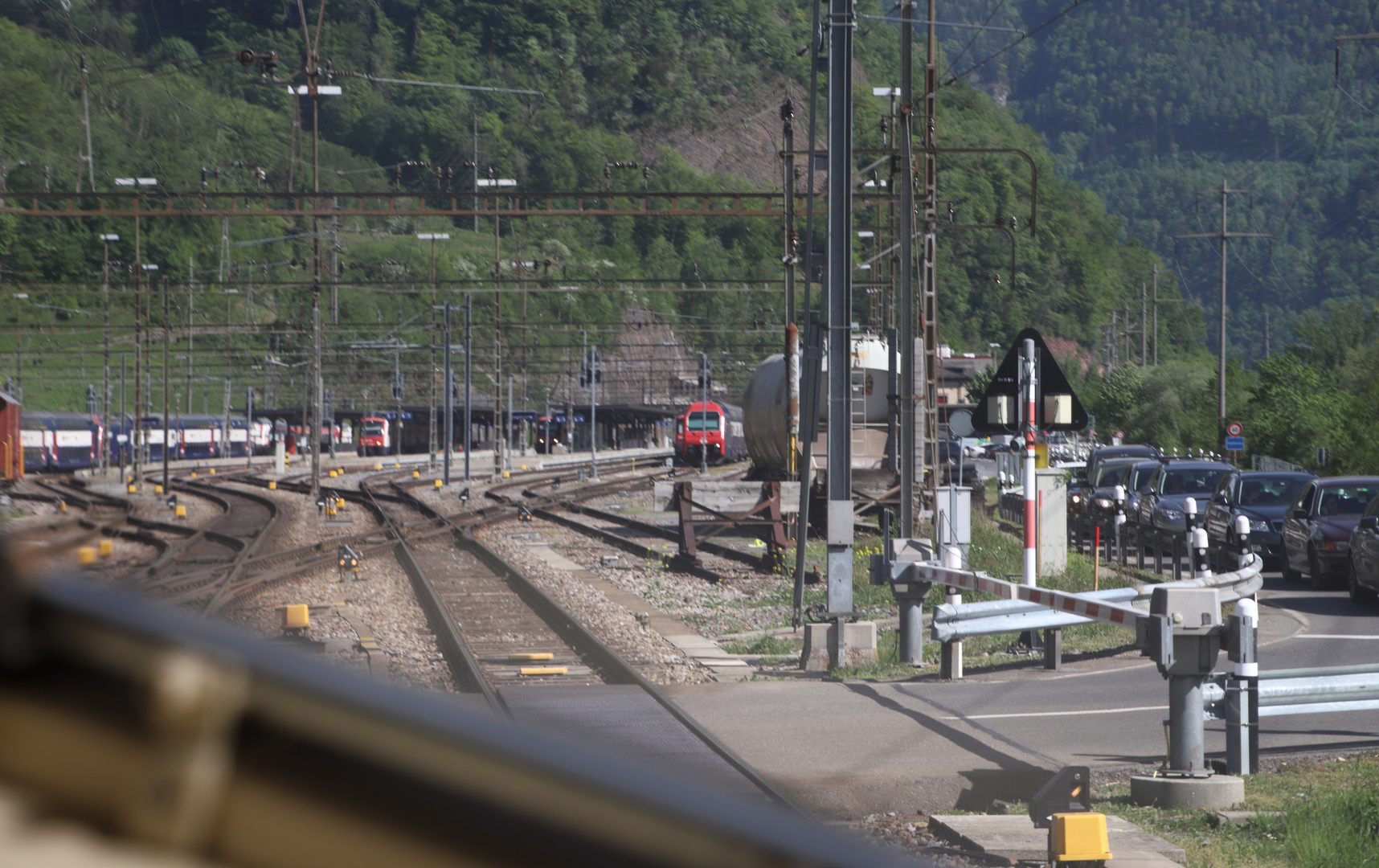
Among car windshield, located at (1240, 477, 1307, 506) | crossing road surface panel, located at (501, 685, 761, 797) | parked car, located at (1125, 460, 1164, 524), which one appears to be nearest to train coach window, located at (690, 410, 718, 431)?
parked car, located at (1125, 460, 1164, 524)

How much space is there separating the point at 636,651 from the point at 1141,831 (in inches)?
287

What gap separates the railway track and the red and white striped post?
13.2ft

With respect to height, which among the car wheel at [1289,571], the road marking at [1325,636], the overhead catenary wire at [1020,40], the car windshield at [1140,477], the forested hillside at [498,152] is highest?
the forested hillside at [498,152]

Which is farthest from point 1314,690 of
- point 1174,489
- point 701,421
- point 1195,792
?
point 701,421

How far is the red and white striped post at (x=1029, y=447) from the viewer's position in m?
13.2

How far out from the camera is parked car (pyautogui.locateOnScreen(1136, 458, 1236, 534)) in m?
24.2

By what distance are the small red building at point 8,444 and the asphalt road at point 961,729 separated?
451 cm

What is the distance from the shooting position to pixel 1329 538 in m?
20.1

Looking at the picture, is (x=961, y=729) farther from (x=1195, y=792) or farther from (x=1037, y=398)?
(x=1037, y=398)

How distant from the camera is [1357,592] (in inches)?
728

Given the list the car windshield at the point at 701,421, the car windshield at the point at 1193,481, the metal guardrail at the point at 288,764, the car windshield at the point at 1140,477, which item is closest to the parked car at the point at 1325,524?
the car windshield at the point at 1193,481

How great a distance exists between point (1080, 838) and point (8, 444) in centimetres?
471

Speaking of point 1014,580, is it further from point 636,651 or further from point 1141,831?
point 1141,831

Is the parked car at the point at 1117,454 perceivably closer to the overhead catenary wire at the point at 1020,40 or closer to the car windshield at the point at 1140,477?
the car windshield at the point at 1140,477
